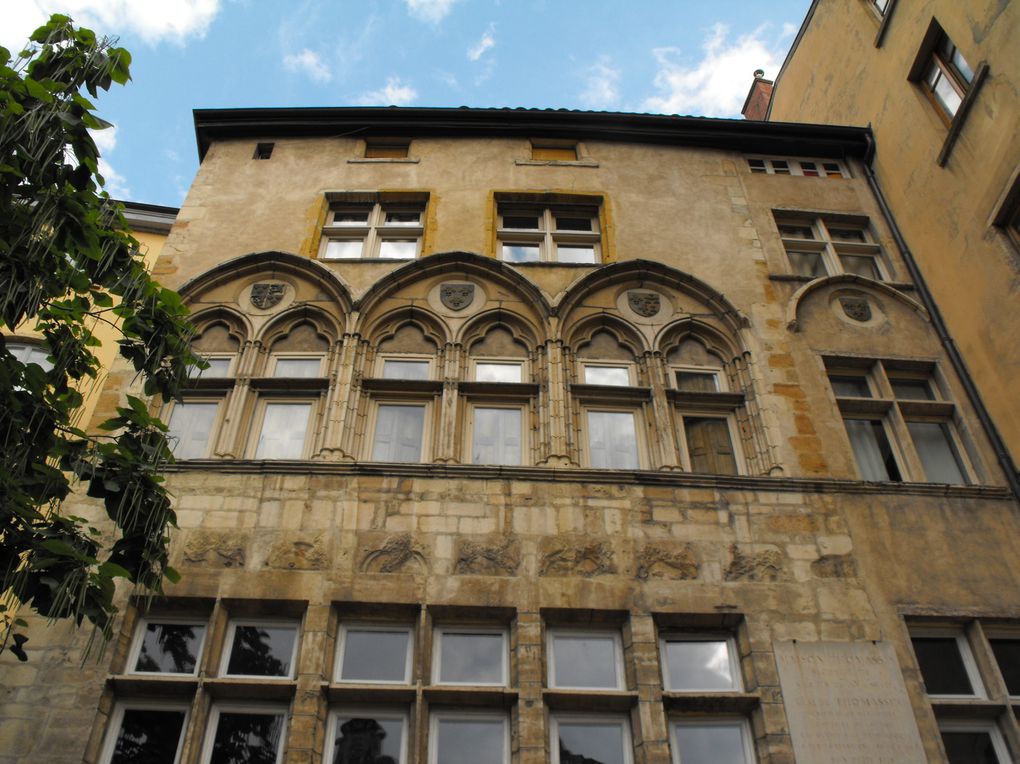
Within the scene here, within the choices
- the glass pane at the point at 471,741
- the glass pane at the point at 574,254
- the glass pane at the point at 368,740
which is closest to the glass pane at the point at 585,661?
the glass pane at the point at 471,741

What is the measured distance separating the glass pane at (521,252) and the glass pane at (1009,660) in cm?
684

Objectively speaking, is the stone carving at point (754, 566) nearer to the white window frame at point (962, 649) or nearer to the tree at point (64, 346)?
the white window frame at point (962, 649)

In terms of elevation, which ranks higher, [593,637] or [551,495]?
[551,495]

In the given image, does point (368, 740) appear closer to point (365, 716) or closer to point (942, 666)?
point (365, 716)

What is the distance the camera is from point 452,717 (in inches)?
281

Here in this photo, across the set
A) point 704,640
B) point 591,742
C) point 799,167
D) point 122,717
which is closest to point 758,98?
point 799,167

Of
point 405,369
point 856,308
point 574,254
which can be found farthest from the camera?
point 574,254

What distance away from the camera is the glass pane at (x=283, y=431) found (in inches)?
362

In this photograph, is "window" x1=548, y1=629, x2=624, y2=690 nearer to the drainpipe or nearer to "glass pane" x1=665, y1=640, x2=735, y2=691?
"glass pane" x1=665, y1=640, x2=735, y2=691

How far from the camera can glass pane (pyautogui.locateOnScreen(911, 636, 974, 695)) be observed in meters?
7.49

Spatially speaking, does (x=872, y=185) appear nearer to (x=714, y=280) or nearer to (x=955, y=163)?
(x=955, y=163)

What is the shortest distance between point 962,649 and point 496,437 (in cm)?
491

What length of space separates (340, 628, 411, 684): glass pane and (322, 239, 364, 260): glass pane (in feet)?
18.1

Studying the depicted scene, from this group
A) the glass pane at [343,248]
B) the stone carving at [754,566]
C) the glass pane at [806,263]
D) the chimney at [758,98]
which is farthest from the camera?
the chimney at [758,98]
